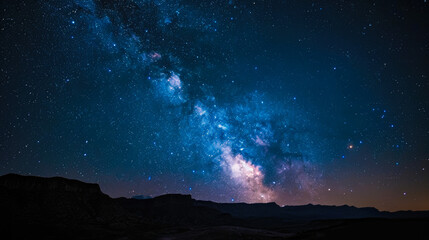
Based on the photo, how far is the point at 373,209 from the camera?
541 feet

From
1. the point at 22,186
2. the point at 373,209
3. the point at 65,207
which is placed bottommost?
the point at 373,209

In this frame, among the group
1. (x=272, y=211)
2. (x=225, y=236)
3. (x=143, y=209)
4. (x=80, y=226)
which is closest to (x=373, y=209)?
(x=272, y=211)

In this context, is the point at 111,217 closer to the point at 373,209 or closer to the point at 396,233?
the point at 396,233

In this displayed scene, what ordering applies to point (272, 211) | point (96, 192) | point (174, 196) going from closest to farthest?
Answer: 1. point (96, 192)
2. point (174, 196)
3. point (272, 211)

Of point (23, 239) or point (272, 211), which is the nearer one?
point (23, 239)

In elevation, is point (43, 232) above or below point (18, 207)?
below

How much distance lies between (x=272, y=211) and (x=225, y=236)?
12157cm

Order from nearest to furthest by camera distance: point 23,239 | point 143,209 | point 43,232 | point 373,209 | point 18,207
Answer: point 23,239 → point 43,232 → point 18,207 → point 143,209 → point 373,209

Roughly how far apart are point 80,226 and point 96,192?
15822mm

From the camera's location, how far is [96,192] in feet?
183

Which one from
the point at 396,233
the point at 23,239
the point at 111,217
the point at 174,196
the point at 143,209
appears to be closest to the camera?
the point at 396,233

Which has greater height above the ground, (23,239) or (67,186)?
(67,186)

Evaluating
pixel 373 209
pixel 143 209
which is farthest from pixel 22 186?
pixel 373 209

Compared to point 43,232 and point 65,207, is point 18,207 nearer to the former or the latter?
point 65,207
